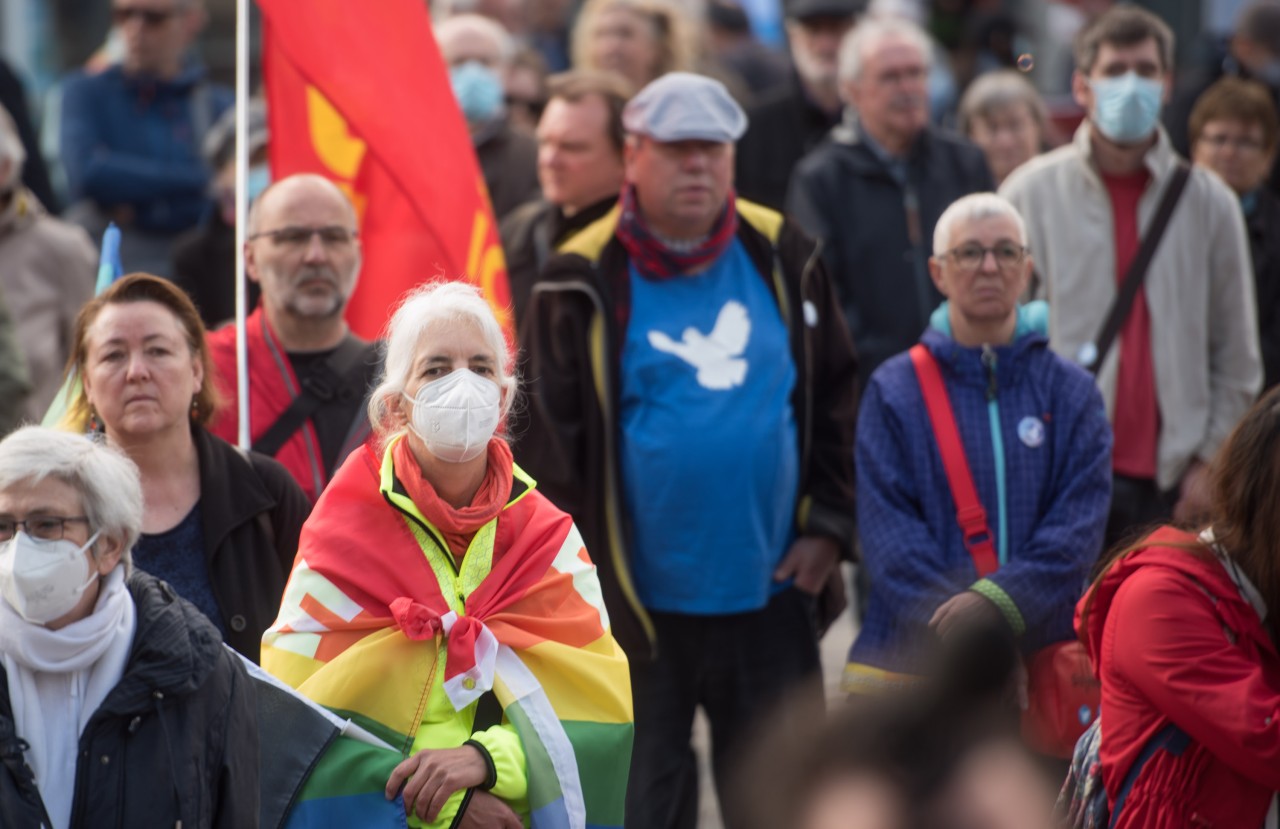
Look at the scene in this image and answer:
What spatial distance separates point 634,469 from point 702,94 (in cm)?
119

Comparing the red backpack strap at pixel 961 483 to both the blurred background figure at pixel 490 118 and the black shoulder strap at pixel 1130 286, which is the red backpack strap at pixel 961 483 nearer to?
the black shoulder strap at pixel 1130 286

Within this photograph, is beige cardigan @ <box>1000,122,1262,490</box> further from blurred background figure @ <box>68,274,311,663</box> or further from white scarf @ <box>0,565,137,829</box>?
white scarf @ <box>0,565,137,829</box>

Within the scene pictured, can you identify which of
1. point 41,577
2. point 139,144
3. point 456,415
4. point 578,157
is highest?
point 139,144

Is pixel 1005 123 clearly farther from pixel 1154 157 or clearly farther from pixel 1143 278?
pixel 1143 278

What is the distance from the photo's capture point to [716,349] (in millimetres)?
5828

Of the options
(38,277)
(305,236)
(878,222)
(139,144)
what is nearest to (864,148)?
A: (878,222)

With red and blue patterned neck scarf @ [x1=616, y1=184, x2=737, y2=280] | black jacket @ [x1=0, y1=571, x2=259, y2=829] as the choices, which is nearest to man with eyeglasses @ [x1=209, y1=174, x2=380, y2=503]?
red and blue patterned neck scarf @ [x1=616, y1=184, x2=737, y2=280]

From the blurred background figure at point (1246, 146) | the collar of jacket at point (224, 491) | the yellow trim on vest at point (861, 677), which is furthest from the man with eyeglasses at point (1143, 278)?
the collar of jacket at point (224, 491)

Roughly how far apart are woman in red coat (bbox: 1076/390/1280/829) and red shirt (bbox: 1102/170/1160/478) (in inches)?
73.0

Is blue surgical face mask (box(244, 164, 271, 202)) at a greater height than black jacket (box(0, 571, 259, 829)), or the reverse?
blue surgical face mask (box(244, 164, 271, 202))

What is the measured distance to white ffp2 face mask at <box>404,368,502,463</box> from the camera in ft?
14.6

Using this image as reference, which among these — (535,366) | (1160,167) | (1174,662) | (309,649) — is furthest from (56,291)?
(1174,662)

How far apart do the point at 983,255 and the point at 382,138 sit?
2.08 meters

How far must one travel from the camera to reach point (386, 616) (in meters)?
4.42
